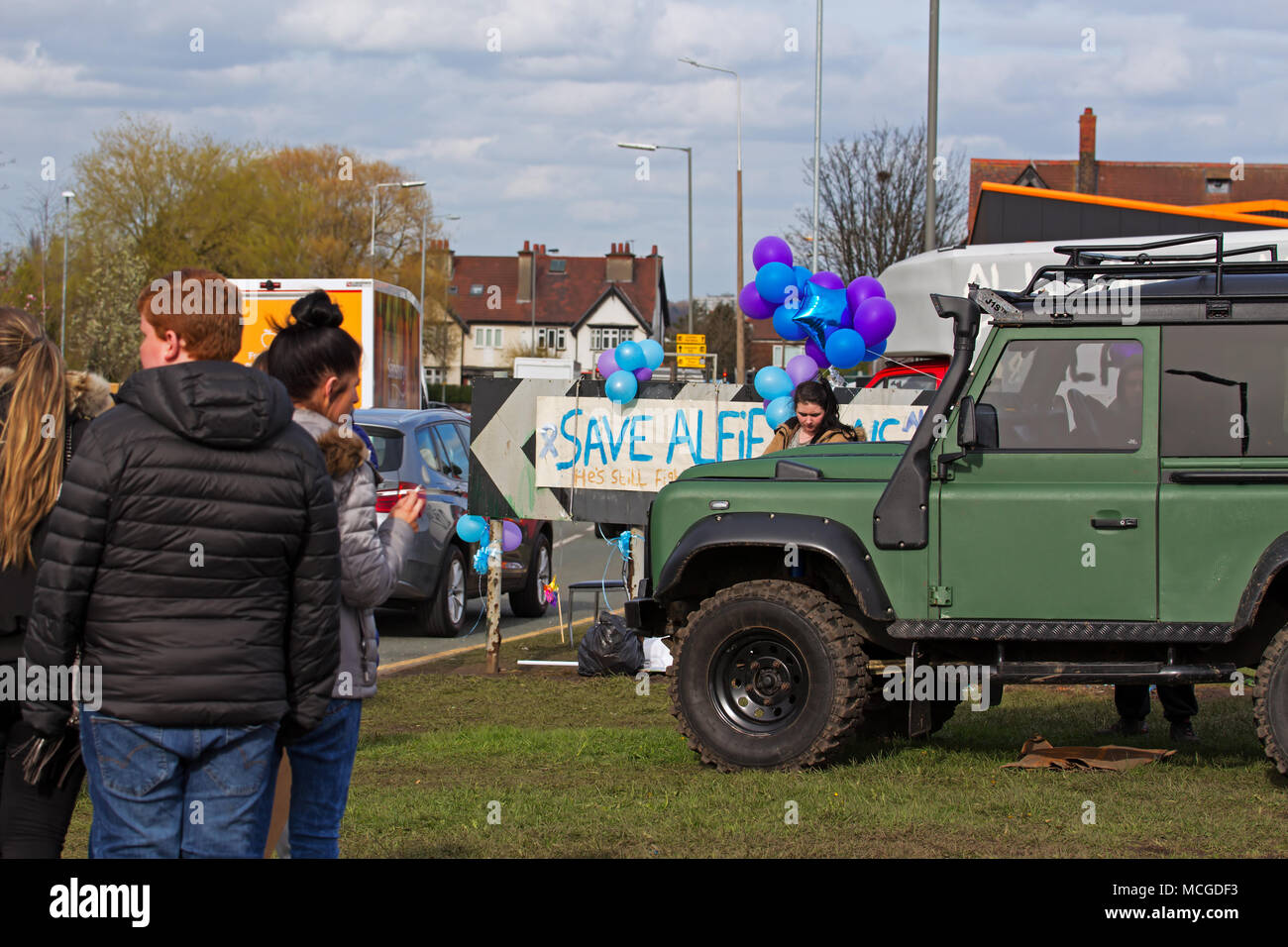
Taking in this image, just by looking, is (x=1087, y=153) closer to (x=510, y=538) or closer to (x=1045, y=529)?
(x=510, y=538)

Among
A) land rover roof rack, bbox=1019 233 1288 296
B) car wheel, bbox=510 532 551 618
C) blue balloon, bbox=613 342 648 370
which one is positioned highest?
land rover roof rack, bbox=1019 233 1288 296

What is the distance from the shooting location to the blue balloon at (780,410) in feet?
31.5

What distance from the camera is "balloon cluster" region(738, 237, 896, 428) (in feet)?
33.4

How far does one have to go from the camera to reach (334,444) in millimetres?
3836

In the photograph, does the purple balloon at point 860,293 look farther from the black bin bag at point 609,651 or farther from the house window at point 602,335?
the house window at point 602,335

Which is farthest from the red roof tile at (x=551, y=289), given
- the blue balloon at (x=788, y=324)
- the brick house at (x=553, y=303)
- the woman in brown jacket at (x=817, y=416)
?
the woman in brown jacket at (x=817, y=416)

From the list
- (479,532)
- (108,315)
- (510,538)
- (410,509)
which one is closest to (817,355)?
(510,538)

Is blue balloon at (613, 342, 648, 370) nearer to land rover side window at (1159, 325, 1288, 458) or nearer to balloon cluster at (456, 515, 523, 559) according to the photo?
balloon cluster at (456, 515, 523, 559)

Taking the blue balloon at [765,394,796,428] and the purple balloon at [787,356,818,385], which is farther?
the purple balloon at [787,356,818,385]

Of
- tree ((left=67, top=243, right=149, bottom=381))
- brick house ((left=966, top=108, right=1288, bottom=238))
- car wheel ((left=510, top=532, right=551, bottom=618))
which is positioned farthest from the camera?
brick house ((left=966, top=108, right=1288, bottom=238))

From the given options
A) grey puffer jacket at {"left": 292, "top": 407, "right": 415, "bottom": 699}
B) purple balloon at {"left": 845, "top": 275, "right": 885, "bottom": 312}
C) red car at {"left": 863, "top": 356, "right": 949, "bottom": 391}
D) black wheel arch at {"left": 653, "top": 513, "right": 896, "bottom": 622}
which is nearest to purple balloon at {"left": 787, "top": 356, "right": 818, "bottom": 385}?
purple balloon at {"left": 845, "top": 275, "right": 885, "bottom": 312}

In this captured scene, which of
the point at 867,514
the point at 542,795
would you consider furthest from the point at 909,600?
the point at 542,795

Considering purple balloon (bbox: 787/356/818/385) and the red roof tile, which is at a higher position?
the red roof tile

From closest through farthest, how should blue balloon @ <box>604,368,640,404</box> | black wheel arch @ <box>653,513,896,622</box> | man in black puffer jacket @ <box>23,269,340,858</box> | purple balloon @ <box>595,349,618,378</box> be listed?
man in black puffer jacket @ <box>23,269,340,858</box> → black wheel arch @ <box>653,513,896,622</box> → blue balloon @ <box>604,368,640,404</box> → purple balloon @ <box>595,349,618,378</box>
